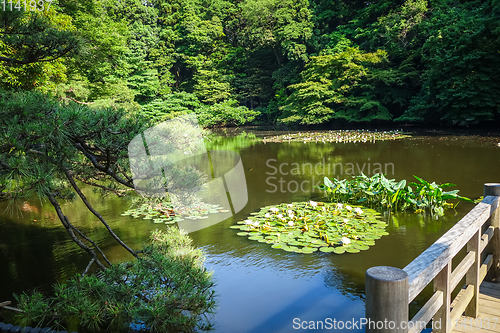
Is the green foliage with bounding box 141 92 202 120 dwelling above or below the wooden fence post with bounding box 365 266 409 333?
above

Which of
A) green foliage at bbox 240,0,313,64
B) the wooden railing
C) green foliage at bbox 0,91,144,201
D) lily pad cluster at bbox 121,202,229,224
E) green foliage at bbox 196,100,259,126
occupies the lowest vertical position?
lily pad cluster at bbox 121,202,229,224

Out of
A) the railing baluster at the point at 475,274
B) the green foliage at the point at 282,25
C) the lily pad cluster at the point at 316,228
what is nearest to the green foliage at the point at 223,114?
the green foliage at the point at 282,25

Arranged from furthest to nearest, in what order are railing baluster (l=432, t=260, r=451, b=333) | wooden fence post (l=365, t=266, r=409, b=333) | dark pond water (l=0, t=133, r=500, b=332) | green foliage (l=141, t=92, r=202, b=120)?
green foliage (l=141, t=92, r=202, b=120) < dark pond water (l=0, t=133, r=500, b=332) < railing baluster (l=432, t=260, r=451, b=333) < wooden fence post (l=365, t=266, r=409, b=333)

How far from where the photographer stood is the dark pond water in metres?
2.69

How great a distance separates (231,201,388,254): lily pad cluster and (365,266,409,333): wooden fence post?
Answer: 2.48 meters

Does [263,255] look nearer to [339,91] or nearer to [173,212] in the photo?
[173,212]

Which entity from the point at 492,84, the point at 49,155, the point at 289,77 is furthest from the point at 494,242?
the point at 289,77

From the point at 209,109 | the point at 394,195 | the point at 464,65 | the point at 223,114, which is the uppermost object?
the point at 464,65

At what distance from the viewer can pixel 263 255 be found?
361cm

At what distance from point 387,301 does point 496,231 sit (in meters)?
1.78

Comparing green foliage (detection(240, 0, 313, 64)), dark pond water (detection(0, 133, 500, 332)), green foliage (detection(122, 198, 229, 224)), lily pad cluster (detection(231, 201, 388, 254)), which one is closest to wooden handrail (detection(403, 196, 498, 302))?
dark pond water (detection(0, 133, 500, 332))

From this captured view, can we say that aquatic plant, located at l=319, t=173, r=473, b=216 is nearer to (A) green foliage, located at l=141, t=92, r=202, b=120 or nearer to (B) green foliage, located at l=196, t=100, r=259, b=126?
(A) green foliage, located at l=141, t=92, r=202, b=120

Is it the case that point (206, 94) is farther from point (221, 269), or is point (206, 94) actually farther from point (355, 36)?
point (221, 269)

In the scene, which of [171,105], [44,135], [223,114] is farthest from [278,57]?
[44,135]
